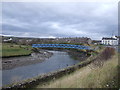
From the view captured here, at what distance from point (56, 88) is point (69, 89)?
72cm

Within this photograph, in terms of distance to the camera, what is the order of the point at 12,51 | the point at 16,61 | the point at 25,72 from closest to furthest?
1. the point at 25,72
2. the point at 16,61
3. the point at 12,51

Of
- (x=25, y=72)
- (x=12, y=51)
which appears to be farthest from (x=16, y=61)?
(x=12, y=51)

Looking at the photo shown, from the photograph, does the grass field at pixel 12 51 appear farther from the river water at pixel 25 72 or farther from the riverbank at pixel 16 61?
the river water at pixel 25 72

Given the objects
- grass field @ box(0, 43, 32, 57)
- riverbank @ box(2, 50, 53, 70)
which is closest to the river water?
riverbank @ box(2, 50, 53, 70)

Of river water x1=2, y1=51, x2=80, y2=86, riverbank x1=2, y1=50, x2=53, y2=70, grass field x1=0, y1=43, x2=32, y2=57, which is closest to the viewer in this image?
river water x1=2, y1=51, x2=80, y2=86

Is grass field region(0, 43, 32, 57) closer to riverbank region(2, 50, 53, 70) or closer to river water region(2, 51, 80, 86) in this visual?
riverbank region(2, 50, 53, 70)

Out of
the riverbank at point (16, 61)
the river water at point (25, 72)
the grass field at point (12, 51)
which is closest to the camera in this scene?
the river water at point (25, 72)

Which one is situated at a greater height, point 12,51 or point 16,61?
point 12,51

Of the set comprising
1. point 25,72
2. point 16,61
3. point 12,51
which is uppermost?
point 12,51

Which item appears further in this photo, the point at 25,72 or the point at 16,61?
the point at 16,61

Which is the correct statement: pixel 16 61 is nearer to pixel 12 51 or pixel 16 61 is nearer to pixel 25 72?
pixel 25 72

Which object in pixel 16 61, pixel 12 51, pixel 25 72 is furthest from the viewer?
pixel 12 51

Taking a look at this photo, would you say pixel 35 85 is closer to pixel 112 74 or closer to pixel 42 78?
pixel 42 78

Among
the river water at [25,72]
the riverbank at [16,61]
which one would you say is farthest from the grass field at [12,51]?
the river water at [25,72]
